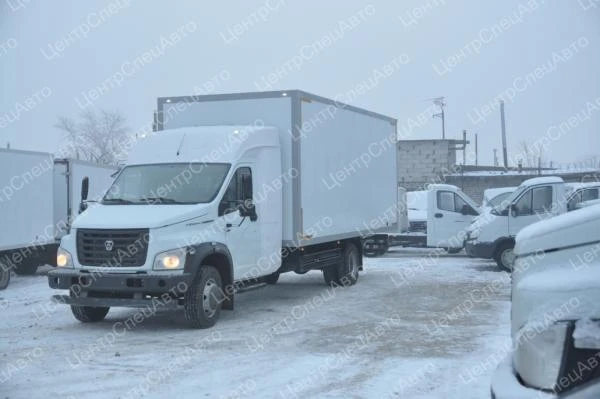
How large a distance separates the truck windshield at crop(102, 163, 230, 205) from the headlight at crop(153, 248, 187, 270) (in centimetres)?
104

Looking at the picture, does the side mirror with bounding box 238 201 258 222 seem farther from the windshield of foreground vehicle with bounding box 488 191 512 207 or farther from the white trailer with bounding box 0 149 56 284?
the windshield of foreground vehicle with bounding box 488 191 512 207

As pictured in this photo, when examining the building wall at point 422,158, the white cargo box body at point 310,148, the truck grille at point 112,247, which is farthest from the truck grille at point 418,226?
the building wall at point 422,158

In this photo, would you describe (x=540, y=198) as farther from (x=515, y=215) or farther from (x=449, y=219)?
(x=449, y=219)

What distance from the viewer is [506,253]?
1666 cm

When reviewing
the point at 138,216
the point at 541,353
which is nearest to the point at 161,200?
the point at 138,216

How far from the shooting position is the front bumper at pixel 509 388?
3.02 m

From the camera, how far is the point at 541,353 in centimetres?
302

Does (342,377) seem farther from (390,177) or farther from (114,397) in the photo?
(390,177)

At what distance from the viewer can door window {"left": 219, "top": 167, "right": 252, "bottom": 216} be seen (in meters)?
10.3

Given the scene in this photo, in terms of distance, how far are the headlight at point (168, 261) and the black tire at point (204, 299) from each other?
1.38 feet

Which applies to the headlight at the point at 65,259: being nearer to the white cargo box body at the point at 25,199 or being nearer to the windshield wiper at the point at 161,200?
the windshield wiper at the point at 161,200

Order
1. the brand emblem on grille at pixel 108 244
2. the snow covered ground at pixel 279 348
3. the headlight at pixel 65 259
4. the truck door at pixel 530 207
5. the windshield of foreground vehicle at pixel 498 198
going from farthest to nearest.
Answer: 1. the windshield of foreground vehicle at pixel 498 198
2. the truck door at pixel 530 207
3. the headlight at pixel 65 259
4. the brand emblem on grille at pixel 108 244
5. the snow covered ground at pixel 279 348

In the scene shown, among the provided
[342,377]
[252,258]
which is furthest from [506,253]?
[342,377]

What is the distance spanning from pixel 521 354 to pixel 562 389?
339 mm
